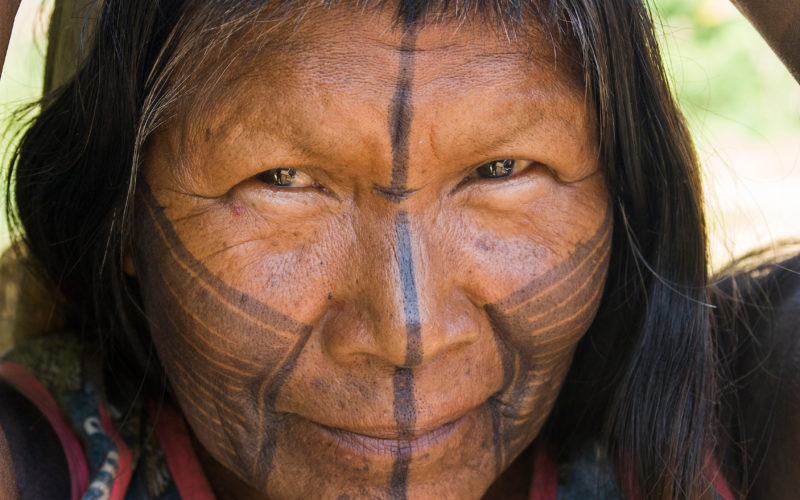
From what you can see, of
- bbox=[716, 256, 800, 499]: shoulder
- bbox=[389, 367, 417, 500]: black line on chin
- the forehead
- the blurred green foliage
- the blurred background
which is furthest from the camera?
the blurred green foliage

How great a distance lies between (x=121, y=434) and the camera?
1751mm

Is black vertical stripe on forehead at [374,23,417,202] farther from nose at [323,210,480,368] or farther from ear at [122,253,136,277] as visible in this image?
ear at [122,253,136,277]

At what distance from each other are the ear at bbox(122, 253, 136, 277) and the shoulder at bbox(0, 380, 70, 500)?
0.31 m

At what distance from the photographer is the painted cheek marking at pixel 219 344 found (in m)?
1.41

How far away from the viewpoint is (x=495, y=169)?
1.44 meters

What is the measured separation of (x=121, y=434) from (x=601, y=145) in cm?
99

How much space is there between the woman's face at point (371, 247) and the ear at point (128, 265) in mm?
50

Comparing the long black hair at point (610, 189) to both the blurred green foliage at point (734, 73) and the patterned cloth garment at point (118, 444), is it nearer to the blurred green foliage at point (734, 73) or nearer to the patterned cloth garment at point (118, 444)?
the patterned cloth garment at point (118, 444)

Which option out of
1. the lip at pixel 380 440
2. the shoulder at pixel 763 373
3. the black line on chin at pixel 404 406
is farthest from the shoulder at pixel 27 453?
the shoulder at pixel 763 373

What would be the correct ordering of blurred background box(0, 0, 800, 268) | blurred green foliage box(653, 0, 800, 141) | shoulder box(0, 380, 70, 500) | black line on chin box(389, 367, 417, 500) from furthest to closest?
blurred green foliage box(653, 0, 800, 141)
blurred background box(0, 0, 800, 268)
shoulder box(0, 380, 70, 500)
black line on chin box(389, 367, 417, 500)

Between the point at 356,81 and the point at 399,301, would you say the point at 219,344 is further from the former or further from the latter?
the point at 356,81

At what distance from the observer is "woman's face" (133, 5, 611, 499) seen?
132 cm

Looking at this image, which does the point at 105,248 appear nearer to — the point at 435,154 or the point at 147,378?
the point at 147,378

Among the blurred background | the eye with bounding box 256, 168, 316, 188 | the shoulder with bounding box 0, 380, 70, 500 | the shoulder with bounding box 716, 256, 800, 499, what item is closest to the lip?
the eye with bounding box 256, 168, 316, 188
